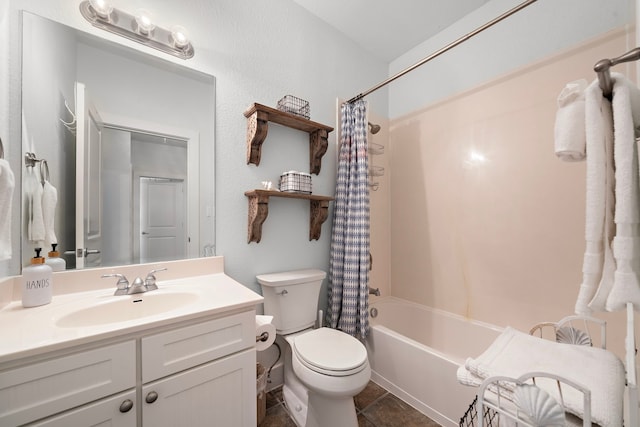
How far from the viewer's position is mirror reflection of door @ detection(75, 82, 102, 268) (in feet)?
3.62

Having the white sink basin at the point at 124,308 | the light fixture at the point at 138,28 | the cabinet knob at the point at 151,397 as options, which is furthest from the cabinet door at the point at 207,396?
the light fixture at the point at 138,28

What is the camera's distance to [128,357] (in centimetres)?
77

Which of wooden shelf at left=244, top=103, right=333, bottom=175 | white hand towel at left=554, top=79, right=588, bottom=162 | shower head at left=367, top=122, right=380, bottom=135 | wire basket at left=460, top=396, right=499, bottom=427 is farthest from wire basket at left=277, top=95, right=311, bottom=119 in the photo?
wire basket at left=460, top=396, right=499, bottom=427

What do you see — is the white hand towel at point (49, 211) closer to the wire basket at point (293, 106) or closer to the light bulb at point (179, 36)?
the light bulb at point (179, 36)

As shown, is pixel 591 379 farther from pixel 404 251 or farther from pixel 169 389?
pixel 404 251

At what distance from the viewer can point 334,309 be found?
6.02 ft

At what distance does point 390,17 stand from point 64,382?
2.65 m

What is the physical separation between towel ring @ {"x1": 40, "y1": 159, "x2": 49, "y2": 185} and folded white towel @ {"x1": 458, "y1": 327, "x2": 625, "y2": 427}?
1778mm

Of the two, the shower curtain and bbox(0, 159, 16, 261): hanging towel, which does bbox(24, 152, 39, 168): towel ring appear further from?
the shower curtain

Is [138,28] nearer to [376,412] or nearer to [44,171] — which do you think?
[44,171]

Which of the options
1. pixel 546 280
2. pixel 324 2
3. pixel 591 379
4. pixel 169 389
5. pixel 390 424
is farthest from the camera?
pixel 324 2

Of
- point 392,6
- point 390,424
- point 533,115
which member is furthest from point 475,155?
point 390,424

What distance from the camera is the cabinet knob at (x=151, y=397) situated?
80 centimetres

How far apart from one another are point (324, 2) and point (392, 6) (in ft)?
1.64
